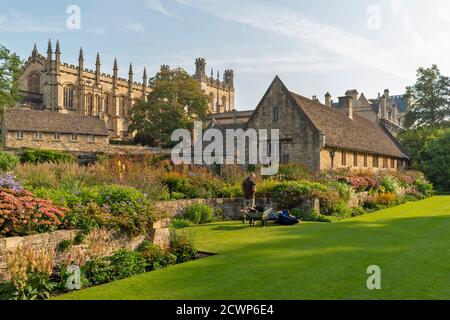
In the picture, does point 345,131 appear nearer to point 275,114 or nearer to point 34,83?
point 275,114

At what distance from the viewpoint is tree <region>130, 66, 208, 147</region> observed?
5362 centimetres

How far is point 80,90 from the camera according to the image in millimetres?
72250

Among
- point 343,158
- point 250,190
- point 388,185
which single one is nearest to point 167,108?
point 343,158

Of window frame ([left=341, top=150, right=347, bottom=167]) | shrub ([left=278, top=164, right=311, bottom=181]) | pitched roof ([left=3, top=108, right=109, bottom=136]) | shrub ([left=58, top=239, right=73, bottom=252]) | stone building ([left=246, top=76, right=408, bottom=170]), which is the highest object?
pitched roof ([left=3, top=108, right=109, bottom=136])

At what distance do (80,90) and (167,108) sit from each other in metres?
26.0

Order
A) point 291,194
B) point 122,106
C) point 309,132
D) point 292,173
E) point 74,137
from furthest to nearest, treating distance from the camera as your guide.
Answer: point 122,106 < point 74,137 < point 309,132 < point 292,173 < point 291,194

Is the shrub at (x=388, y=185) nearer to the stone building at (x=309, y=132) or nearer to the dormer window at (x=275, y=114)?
the stone building at (x=309, y=132)

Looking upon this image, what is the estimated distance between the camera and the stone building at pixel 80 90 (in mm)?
68875

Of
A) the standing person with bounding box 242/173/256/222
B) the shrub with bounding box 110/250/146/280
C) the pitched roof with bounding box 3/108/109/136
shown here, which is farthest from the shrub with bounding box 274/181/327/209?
the pitched roof with bounding box 3/108/109/136

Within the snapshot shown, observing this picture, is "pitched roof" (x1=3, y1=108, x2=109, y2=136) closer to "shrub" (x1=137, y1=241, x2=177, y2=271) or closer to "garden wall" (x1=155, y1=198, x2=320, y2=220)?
"garden wall" (x1=155, y1=198, x2=320, y2=220)

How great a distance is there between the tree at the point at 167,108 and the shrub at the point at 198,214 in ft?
122

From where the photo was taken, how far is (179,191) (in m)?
18.4

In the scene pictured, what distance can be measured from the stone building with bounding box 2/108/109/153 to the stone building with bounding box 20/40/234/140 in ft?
47.0

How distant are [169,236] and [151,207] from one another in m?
0.81
